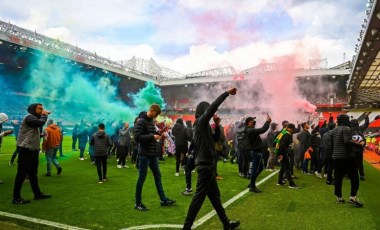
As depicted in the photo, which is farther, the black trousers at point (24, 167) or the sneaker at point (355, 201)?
the sneaker at point (355, 201)

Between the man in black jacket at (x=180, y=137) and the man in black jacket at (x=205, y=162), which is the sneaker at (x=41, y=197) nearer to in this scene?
the man in black jacket at (x=205, y=162)

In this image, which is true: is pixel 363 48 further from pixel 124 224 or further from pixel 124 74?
pixel 124 74

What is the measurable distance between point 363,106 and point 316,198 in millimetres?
37943

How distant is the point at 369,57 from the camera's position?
56.7 feet

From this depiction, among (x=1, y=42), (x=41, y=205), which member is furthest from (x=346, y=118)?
(x=1, y=42)

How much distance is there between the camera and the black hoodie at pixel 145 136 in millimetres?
5556

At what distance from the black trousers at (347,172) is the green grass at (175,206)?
38 cm

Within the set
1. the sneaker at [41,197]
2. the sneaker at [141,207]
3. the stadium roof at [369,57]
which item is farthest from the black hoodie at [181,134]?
the stadium roof at [369,57]

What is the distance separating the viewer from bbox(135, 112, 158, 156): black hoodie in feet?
18.2

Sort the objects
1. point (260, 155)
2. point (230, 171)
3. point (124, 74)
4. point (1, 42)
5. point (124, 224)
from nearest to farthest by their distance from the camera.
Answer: point (124, 224) → point (260, 155) → point (230, 171) → point (1, 42) → point (124, 74)

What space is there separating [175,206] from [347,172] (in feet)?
11.4

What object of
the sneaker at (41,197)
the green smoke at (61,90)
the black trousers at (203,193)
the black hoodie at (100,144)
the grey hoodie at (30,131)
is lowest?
the sneaker at (41,197)

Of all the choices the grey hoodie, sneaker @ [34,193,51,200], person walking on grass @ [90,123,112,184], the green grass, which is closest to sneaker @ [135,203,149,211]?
the green grass

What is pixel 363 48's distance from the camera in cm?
1570
